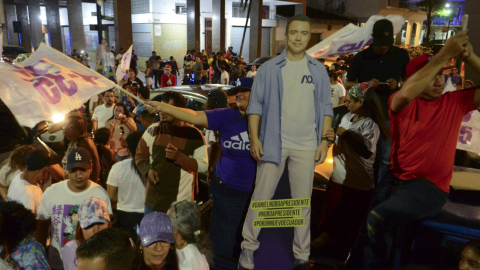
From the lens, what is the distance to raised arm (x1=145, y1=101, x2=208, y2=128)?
339 cm

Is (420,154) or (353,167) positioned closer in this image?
(420,154)

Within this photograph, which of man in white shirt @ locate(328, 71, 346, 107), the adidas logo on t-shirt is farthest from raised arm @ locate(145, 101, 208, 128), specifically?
man in white shirt @ locate(328, 71, 346, 107)

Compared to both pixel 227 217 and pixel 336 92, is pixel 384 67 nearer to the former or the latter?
pixel 227 217

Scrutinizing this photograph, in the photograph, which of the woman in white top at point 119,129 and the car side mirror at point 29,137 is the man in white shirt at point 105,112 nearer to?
the woman in white top at point 119,129

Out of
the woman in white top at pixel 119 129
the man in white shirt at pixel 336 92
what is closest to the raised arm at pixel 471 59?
the woman in white top at pixel 119 129

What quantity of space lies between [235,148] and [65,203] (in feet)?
5.63

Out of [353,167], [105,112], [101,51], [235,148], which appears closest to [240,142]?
[235,148]

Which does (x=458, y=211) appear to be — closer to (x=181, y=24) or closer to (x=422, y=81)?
(x=422, y=81)

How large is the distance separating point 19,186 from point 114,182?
0.94m

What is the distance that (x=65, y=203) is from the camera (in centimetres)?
381

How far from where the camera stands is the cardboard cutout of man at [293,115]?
10.2ft

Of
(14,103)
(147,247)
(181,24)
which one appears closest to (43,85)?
(14,103)

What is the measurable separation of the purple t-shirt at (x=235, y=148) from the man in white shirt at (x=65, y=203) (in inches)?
49.9

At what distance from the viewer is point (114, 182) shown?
4.50m
